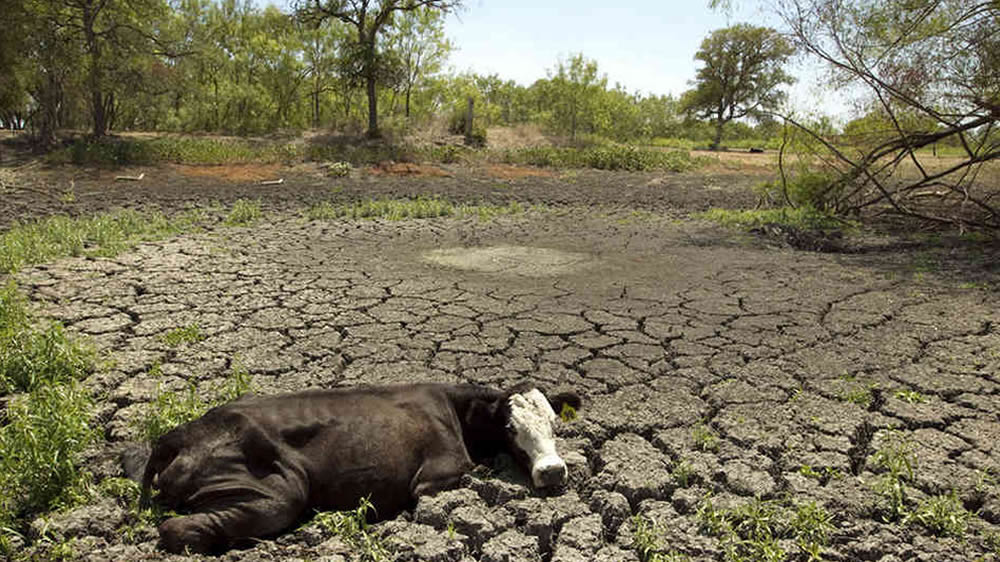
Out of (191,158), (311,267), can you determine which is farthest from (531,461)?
(191,158)

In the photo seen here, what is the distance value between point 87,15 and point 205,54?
130 inches

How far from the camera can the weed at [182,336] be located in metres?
5.75

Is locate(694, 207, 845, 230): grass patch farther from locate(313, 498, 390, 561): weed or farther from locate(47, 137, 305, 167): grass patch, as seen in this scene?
locate(47, 137, 305, 167): grass patch

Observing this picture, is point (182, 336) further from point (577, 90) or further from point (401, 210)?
point (577, 90)

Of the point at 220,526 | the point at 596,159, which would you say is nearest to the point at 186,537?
the point at 220,526

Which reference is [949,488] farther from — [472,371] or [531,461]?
[472,371]

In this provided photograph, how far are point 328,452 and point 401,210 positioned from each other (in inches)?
390

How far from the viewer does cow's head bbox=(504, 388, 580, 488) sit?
3.56 m

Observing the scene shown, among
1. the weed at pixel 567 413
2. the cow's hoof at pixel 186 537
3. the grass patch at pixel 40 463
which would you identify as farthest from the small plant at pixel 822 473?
the grass patch at pixel 40 463

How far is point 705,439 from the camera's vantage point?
4215mm

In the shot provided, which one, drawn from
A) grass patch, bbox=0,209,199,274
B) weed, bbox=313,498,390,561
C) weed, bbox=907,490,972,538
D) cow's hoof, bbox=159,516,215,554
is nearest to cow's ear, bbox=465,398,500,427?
weed, bbox=313,498,390,561

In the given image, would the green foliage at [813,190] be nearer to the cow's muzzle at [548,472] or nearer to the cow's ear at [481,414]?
the cow's ear at [481,414]

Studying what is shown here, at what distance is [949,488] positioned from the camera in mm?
3695

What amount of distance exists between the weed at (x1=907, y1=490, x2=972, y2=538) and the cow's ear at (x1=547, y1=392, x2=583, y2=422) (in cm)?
171
